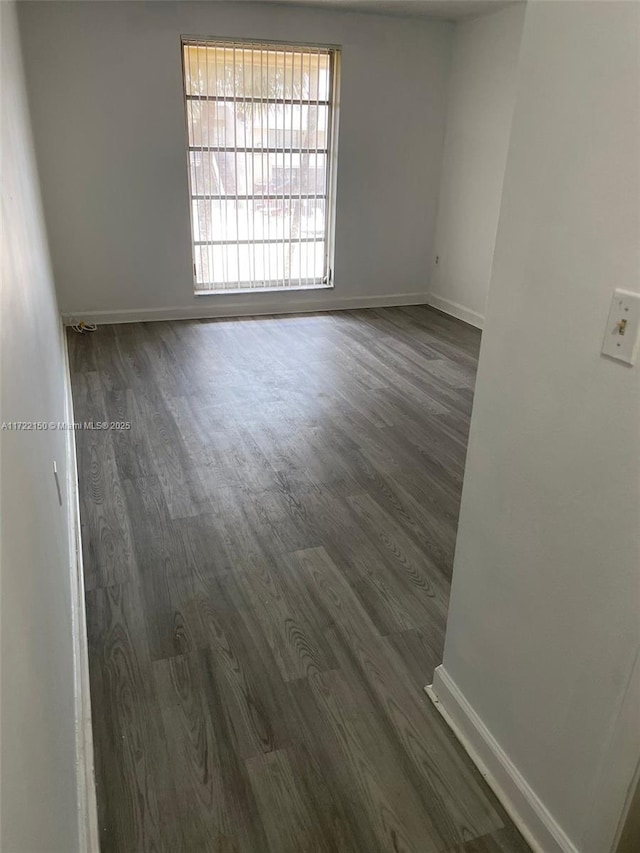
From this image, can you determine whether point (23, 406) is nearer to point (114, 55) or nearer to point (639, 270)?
point (639, 270)

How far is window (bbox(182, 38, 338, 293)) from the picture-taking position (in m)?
4.98

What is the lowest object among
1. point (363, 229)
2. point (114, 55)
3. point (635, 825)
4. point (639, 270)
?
point (635, 825)

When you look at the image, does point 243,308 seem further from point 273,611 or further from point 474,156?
point 273,611

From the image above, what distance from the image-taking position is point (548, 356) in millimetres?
1257

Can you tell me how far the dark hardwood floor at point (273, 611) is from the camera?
5.03ft

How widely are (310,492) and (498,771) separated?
152 cm

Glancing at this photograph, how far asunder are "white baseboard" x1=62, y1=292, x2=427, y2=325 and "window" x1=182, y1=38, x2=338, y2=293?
15 cm

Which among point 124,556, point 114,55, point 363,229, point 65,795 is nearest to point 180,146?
point 114,55

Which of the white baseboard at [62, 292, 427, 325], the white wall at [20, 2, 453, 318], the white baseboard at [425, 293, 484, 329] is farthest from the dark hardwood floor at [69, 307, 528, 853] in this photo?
the white baseboard at [425, 293, 484, 329]

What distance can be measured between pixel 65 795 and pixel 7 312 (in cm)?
93

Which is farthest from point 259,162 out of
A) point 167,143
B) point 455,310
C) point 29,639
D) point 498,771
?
point 29,639

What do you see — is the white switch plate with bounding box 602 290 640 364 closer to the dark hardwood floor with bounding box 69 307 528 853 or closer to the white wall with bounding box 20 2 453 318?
the dark hardwood floor with bounding box 69 307 528 853

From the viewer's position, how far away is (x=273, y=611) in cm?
217

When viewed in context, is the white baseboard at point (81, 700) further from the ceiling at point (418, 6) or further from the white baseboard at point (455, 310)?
the ceiling at point (418, 6)
